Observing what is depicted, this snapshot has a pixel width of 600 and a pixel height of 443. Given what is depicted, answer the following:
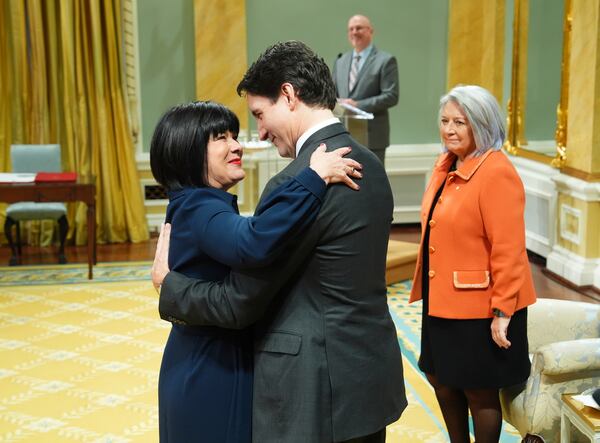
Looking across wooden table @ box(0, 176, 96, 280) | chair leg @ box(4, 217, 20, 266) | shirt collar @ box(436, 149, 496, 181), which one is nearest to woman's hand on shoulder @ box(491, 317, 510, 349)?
shirt collar @ box(436, 149, 496, 181)

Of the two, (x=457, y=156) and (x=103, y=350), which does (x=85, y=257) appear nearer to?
(x=103, y=350)

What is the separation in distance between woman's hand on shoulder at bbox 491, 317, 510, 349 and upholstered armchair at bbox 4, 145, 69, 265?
4927 mm

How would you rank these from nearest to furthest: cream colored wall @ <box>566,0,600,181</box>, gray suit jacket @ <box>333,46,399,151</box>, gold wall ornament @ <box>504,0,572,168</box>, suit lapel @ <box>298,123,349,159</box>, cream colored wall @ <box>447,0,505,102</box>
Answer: suit lapel @ <box>298,123,349,159</box>
cream colored wall @ <box>566,0,600,181</box>
gray suit jacket @ <box>333,46,399,151</box>
gold wall ornament @ <box>504,0,572,168</box>
cream colored wall @ <box>447,0,505,102</box>

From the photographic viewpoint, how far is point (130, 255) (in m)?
7.36

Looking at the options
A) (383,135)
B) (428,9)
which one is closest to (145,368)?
(383,135)

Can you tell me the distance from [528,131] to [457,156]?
4.60m

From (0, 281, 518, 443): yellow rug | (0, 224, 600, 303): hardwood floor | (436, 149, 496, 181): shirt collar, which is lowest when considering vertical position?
(0, 281, 518, 443): yellow rug

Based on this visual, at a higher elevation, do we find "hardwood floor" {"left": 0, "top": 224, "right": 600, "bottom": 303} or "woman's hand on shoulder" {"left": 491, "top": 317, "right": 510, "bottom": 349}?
"woman's hand on shoulder" {"left": 491, "top": 317, "right": 510, "bottom": 349}

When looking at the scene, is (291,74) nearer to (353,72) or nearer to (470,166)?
(470,166)

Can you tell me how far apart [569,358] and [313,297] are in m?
1.41

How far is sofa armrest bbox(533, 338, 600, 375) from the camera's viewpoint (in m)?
2.98

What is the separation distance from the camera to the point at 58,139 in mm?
7773

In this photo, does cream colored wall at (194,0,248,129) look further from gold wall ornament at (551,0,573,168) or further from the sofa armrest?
the sofa armrest

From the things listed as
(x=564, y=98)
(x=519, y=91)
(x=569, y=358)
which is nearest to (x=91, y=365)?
(x=569, y=358)
